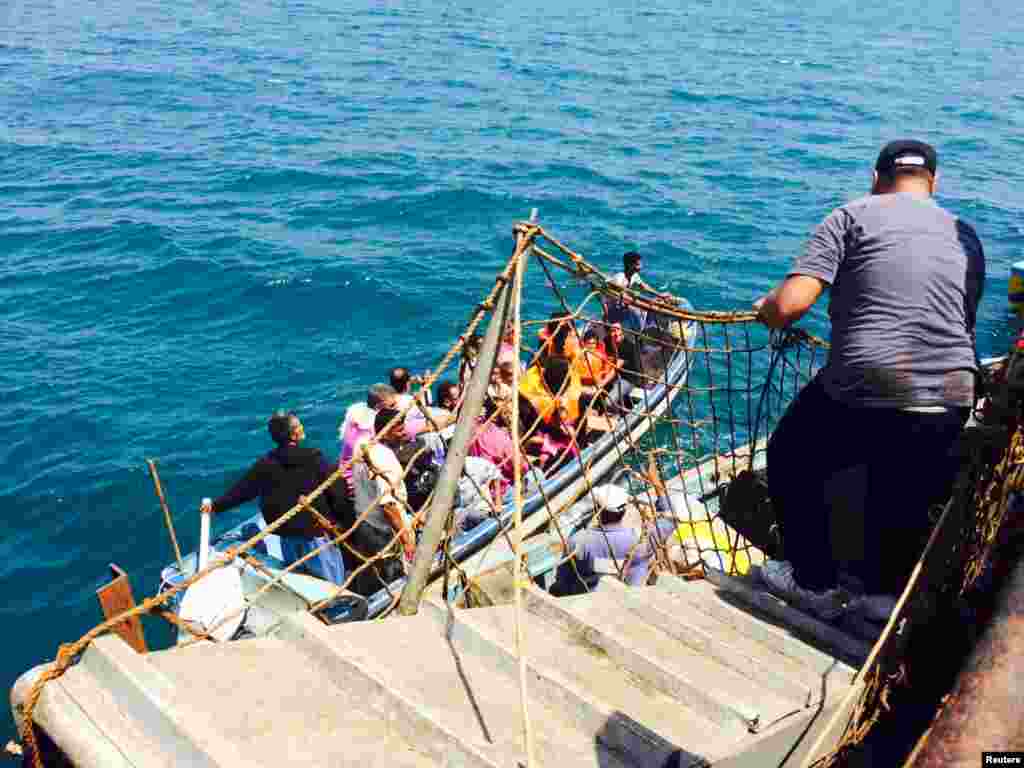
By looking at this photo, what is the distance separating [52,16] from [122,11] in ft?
9.94

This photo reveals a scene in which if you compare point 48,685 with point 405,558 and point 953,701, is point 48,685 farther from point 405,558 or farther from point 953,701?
point 405,558

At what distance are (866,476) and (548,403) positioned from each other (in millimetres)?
4345

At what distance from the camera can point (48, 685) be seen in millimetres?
2904

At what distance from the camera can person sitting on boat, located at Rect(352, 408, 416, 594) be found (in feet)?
18.7

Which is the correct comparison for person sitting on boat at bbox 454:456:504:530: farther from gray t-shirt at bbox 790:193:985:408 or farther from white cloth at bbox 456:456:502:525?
gray t-shirt at bbox 790:193:985:408

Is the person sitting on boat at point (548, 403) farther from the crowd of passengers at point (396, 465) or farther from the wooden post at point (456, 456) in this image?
the wooden post at point (456, 456)

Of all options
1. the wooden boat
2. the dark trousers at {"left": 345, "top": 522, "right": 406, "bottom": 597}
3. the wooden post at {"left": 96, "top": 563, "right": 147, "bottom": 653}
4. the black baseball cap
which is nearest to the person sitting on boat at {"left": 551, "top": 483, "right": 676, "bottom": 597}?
the wooden boat

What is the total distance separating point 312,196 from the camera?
1942 cm

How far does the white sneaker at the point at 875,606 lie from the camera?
3.97m

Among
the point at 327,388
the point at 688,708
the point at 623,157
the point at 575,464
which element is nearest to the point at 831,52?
the point at 623,157

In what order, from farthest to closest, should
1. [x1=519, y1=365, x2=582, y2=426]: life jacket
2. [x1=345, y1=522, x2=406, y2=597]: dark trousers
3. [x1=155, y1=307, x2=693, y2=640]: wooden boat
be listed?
[x1=519, y1=365, x2=582, y2=426]: life jacket → [x1=345, y1=522, x2=406, y2=597]: dark trousers → [x1=155, y1=307, x2=693, y2=640]: wooden boat

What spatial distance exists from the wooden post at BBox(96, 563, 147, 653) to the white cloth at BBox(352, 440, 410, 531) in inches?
84.6

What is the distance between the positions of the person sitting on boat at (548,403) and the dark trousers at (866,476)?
371 cm

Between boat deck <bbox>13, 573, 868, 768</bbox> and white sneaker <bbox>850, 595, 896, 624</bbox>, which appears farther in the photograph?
white sneaker <bbox>850, 595, 896, 624</bbox>
